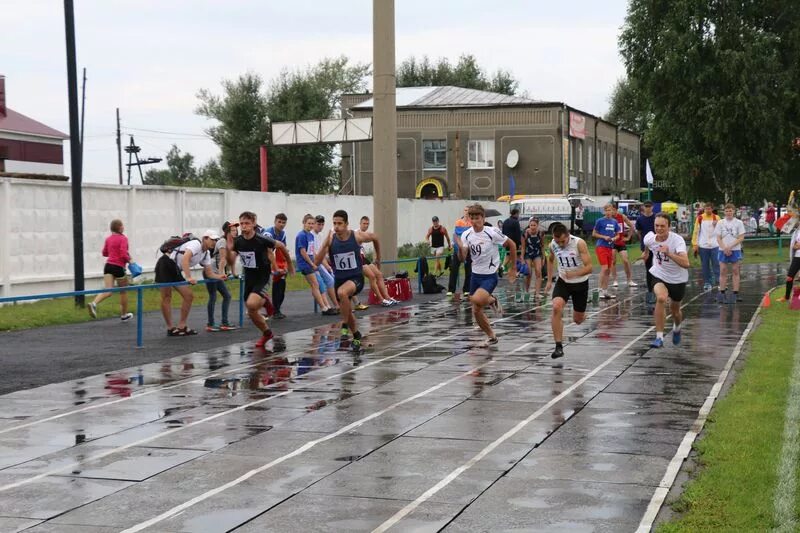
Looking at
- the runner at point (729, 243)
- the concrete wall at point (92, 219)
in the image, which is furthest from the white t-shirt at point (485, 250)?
the concrete wall at point (92, 219)

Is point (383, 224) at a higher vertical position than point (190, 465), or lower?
higher

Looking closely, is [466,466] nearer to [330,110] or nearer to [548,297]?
[548,297]

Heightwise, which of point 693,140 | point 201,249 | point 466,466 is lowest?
point 466,466

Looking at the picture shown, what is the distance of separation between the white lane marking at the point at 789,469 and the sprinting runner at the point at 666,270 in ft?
11.6

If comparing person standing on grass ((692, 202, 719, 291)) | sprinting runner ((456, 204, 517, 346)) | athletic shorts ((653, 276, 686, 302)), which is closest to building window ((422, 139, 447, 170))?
person standing on grass ((692, 202, 719, 291))

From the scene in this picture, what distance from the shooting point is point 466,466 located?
8.05 meters

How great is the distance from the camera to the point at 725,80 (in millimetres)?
47062

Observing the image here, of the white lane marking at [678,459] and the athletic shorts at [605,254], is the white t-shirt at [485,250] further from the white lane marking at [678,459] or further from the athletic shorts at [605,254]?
the athletic shorts at [605,254]

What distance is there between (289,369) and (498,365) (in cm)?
241

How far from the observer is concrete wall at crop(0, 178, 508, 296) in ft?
72.8

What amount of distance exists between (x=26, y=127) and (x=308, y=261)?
121 ft

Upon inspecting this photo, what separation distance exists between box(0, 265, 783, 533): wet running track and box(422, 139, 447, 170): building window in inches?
1995

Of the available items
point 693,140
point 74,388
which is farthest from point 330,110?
point 74,388

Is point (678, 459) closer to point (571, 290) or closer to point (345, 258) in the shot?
point (571, 290)
